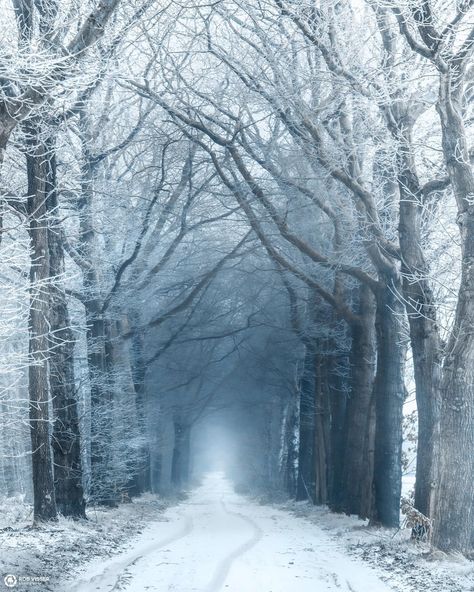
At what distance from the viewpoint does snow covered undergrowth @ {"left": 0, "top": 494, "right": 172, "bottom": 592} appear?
10.5 meters

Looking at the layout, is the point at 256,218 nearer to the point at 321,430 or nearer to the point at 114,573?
the point at 114,573

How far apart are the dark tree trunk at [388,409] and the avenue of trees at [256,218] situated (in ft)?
0.16

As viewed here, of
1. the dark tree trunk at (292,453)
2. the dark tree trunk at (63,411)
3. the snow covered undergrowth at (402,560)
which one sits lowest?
the dark tree trunk at (292,453)

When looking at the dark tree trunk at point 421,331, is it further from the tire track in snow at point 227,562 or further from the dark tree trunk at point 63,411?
the dark tree trunk at point 63,411

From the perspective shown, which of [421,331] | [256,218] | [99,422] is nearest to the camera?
[421,331]

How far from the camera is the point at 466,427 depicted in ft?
39.7

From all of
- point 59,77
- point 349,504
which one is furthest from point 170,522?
point 59,77

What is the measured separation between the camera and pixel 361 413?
70.7 ft

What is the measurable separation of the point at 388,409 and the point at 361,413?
176 inches

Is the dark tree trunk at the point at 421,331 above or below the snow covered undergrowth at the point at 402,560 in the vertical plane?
above

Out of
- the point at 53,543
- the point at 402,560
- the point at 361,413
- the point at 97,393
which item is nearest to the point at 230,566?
the point at 402,560

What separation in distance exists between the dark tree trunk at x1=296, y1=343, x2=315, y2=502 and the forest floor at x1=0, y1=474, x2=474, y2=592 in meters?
11.1

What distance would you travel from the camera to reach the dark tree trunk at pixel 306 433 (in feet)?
102

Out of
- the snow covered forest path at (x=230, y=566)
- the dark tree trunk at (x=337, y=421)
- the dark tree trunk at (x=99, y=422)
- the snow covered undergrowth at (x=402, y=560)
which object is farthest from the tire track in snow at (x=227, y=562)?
the dark tree trunk at (x=99, y=422)
